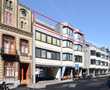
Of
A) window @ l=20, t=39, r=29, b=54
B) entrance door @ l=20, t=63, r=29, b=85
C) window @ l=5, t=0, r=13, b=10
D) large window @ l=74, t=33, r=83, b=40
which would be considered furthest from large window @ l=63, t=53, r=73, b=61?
window @ l=5, t=0, r=13, b=10

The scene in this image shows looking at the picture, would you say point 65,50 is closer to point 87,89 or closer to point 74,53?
point 74,53

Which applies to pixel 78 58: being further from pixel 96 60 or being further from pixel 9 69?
pixel 9 69

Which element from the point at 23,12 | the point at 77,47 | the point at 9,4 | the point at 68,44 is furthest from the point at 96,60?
the point at 9,4

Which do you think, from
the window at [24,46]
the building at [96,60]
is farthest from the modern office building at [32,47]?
the building at [96,60]

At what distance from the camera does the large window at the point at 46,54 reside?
61.1 m

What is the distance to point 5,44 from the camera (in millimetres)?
49375

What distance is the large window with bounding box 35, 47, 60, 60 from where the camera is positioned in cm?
6106

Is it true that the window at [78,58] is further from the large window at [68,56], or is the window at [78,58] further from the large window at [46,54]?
the large window at [46,54]

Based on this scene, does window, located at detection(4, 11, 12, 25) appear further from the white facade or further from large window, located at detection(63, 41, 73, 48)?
large window, located at detection(63, 41, 73, 48)

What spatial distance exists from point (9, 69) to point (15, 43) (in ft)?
14.2

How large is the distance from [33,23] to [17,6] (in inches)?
241

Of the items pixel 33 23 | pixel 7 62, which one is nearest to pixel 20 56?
pixel 7 62

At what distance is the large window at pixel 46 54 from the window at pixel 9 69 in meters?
9.71

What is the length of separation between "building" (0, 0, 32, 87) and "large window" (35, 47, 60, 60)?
13.4 feet
